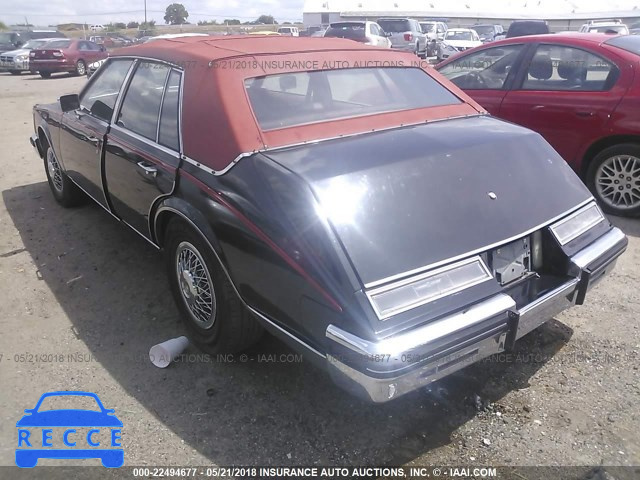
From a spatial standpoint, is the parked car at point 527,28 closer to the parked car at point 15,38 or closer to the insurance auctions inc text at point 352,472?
the insurance auctions inc text at point 352,472

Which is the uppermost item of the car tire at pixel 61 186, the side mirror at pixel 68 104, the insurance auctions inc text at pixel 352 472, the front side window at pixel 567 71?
the front side window at pixel 567 71

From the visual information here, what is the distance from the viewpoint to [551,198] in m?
2.80

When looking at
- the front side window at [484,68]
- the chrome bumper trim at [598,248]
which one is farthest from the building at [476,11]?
the chrome bumper trim at [598,248]

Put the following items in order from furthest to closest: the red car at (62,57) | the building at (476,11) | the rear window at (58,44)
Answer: the building at (476,11) → the rear window at (58,44) → the red car at (62,57)

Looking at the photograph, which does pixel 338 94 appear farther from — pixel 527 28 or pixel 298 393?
pixel 527 28

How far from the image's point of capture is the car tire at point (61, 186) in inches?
205

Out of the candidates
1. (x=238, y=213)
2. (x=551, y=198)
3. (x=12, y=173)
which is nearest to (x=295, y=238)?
(x=238, y=213)

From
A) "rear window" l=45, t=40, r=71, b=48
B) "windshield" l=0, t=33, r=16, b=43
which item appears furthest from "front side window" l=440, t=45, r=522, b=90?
"windshield" l=0, t=33, r=16, b=43

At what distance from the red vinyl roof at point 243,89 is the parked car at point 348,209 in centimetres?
1

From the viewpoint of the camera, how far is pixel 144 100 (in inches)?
139

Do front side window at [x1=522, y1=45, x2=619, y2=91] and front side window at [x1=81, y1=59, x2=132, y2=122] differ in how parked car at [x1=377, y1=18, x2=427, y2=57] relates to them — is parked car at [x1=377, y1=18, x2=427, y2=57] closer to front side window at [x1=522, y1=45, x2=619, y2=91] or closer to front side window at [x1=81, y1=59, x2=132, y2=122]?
front side window at [x1=522, y1=45, x2=619, y2=91]

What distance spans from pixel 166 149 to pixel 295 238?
4.37 ft

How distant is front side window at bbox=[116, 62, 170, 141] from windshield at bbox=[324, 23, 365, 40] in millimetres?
15036

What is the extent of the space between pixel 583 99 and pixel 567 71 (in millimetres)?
421
